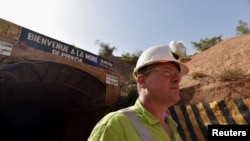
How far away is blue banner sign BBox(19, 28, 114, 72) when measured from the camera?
12281mm

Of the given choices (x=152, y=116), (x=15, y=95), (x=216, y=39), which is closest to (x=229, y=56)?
(x=216, y=39)

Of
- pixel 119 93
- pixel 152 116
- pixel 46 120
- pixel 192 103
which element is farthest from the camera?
pixel 46 120

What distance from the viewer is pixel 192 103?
10375mm

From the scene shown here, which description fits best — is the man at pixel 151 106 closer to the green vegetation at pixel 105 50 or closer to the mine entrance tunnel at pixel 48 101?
the mine entrance tunnel at pixel 48 101

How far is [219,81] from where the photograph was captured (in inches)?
412

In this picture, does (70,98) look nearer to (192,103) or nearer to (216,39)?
(192,103)

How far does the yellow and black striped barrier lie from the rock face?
389 mm

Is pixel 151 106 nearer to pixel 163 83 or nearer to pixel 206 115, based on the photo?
pixel 163 83

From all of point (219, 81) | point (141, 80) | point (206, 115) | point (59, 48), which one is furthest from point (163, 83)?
point (59, 48)

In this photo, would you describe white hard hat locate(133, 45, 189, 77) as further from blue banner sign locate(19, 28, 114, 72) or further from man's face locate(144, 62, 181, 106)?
blue banner sign locate(19, 28, 114, 72)

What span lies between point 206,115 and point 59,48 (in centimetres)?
804

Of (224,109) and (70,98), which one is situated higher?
(70,98)

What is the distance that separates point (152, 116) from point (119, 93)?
506 inches

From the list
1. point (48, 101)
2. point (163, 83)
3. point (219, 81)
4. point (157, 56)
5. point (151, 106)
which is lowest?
point (151, 106)
